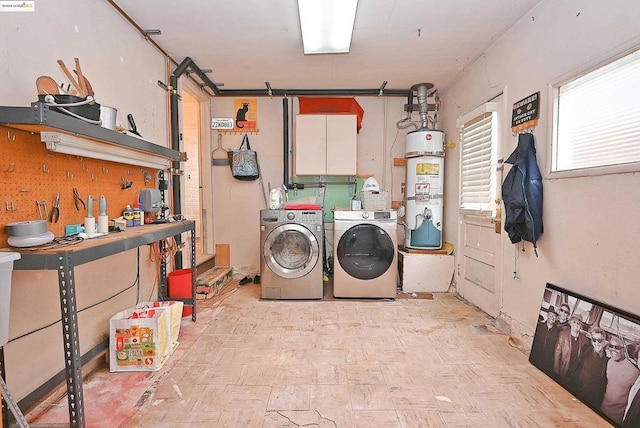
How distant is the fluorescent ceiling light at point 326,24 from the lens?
2086 mm

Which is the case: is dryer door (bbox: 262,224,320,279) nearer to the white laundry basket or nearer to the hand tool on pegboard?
the hand tool on pegboard

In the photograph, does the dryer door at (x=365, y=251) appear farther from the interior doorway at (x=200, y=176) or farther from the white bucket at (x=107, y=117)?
the white bucket at (x=107, y=117)

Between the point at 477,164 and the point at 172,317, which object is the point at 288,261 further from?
the point at 477,164

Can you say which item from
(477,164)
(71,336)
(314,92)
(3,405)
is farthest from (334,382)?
(314,92)

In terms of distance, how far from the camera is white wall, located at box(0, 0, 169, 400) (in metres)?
1.49

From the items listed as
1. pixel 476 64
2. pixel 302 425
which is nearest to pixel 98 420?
pixel 302 425

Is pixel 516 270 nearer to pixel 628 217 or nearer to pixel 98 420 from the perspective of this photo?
pixel 628 217

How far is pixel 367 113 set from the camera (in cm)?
412

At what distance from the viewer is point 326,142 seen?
3.82 metres

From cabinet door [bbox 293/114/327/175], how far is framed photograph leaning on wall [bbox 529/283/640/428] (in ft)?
8.35

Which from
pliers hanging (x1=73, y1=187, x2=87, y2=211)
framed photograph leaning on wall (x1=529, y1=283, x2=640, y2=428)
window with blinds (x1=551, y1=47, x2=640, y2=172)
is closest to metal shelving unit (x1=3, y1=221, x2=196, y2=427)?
pliers hanging (x1=73, y1=187, x2=87, y2=211)

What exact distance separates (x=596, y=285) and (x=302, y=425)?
5.56 ft

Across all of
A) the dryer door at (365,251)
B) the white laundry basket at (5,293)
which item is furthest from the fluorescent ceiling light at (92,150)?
the dryer door at (365,251)

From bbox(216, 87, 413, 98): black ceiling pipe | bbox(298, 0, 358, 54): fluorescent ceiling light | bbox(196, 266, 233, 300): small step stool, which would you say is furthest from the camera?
bbox(216, 87, 413, 98): black ceiling pipe
